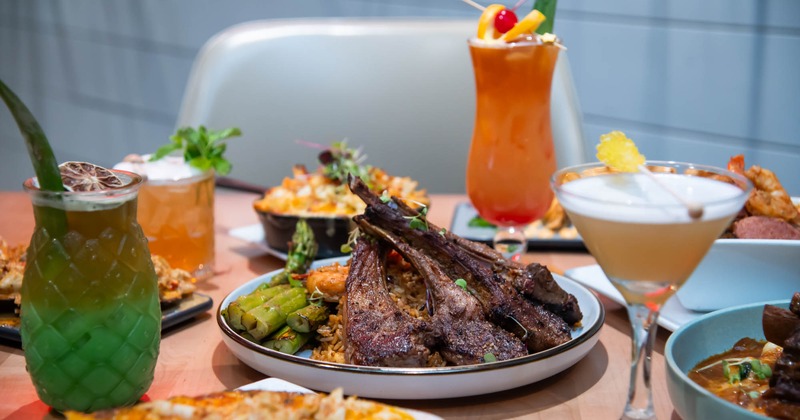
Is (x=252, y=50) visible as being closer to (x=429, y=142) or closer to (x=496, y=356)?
(x=429, y=142)

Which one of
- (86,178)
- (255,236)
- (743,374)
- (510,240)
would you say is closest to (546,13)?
(510,240)

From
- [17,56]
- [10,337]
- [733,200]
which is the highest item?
[733,200]

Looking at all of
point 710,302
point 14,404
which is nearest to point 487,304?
point 710,302

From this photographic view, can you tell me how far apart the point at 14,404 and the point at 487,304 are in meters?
0.70

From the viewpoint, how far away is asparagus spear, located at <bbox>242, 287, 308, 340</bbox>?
1288mm

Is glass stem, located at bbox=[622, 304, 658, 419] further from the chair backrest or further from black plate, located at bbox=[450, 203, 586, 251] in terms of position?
the chair backrest

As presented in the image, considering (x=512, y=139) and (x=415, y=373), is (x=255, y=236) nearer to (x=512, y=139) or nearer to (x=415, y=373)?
(x=512, y=139)

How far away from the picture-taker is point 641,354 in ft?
3.37

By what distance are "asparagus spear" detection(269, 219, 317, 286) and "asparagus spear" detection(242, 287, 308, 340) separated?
0.52 ft

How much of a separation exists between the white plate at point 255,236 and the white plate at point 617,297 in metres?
0.62

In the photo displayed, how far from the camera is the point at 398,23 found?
2.99m

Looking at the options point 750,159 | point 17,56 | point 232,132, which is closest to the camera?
point 232,132

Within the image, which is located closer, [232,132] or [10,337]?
[10,337]

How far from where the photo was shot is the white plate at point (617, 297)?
1.40 metres
